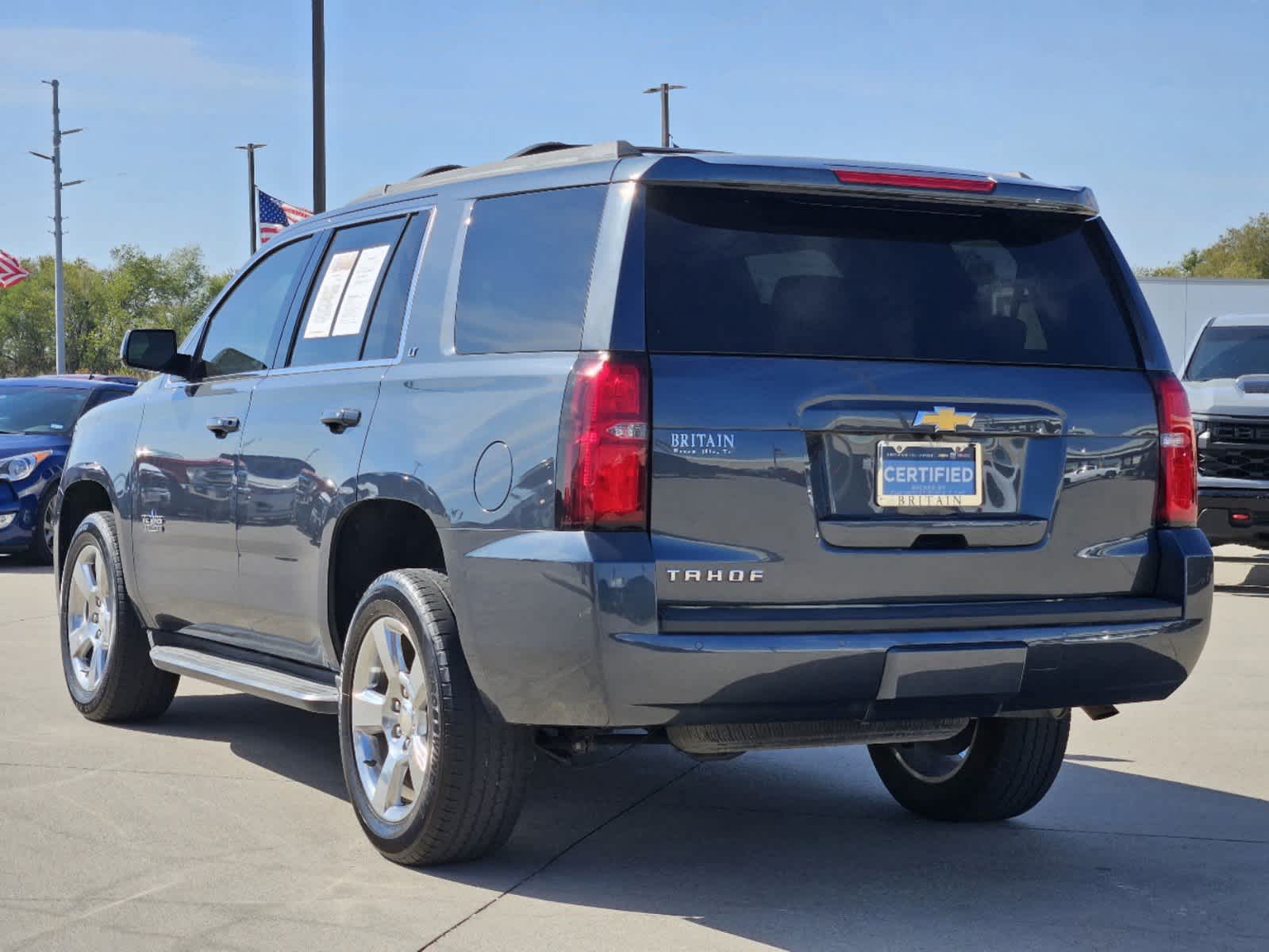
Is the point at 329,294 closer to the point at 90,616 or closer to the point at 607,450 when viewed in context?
the point at 607,450

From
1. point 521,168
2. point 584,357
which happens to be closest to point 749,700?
point 584,357

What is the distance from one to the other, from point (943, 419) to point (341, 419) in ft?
6.15

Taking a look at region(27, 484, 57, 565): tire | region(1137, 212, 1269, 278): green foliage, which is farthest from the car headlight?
region(1137, 212, 1269, 278): green foliage

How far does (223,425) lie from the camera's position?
6.17 meters

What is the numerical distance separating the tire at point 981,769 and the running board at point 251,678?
1.85 m

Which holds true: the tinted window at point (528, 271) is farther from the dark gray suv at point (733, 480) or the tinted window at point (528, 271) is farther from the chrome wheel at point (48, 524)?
the chrome wheel at point (48, 524)

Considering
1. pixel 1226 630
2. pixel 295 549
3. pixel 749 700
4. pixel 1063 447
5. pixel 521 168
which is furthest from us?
pixel 1226 630

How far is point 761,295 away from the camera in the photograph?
178 inches

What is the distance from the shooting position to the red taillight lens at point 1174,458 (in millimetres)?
4867

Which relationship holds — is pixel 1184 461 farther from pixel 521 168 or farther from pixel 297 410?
pixel 297 410


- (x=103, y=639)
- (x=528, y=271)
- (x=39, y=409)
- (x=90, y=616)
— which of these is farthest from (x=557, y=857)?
(x=39, y=409)

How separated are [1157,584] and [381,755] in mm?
2292

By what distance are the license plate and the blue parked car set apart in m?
11.4

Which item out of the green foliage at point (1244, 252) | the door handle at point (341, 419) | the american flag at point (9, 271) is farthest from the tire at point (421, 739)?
the green foliage at point (1244, 252)
